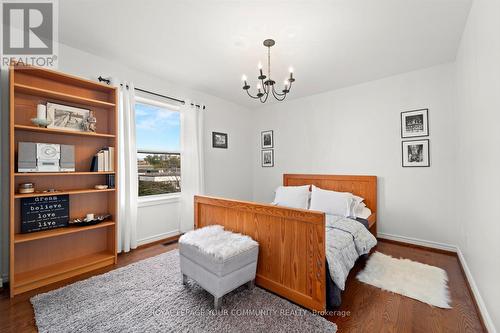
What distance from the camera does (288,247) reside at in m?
1.97

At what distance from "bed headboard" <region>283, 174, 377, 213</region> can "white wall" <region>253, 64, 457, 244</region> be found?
105 millimetres

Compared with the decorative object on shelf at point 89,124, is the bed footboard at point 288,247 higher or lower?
lower

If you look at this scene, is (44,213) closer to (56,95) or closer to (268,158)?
(56,95)

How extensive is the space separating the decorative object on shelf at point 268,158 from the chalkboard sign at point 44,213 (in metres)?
3.40

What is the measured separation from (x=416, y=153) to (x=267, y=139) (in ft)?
8.63

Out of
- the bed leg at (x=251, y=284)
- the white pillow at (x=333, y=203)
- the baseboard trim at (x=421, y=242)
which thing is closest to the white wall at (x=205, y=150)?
the white pillow at (x=333, y=203)

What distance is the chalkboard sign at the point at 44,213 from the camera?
7.28 ft

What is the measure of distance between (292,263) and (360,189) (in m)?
2.23

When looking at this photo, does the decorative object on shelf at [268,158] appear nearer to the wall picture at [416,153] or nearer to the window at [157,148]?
the window at [157,148]

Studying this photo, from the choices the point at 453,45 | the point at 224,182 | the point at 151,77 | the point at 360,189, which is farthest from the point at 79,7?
the point at 360,189

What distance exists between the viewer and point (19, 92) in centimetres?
224

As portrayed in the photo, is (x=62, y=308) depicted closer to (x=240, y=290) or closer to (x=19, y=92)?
(x=240, y=290)

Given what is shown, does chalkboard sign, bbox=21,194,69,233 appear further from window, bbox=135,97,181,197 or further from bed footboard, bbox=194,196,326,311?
bed footboard, bbox=194,196,326,311
